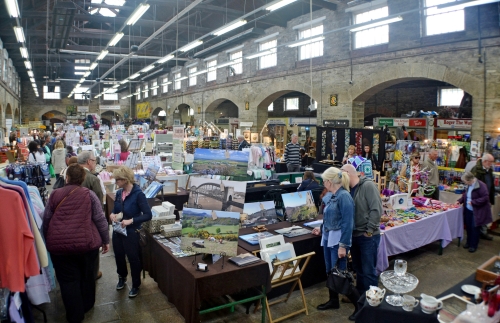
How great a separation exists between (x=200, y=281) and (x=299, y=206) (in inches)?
89.4

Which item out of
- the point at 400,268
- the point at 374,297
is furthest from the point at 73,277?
the point at 400,268

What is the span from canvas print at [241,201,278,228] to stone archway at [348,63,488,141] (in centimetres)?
720

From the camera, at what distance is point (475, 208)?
6125 mm

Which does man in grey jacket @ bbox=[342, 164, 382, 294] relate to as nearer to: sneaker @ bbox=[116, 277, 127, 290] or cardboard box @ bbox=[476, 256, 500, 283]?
cardboard box @ bbox=[476, 256, 500, 283]

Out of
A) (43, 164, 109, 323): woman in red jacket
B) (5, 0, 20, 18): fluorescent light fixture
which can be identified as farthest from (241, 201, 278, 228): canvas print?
(5, 0, 20, 18): fluorescent light fixture

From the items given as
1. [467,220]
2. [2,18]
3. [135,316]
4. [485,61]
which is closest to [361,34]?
[485,61]

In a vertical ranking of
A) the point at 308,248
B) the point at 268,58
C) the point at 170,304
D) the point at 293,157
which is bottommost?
the point at 170,304

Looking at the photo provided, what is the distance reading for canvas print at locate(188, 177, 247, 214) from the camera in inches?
142

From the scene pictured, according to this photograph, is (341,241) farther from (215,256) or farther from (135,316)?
(135,316)

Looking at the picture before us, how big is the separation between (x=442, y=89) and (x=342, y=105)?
6298mm

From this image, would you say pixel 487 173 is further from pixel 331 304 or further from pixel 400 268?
pixel 400 268

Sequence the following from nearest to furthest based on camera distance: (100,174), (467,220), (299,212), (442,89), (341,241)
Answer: (341,241) < (299,212) < (467,220) < (100,174) < (442,89)

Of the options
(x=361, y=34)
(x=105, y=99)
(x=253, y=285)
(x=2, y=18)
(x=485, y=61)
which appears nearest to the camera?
(x=253, y=285)

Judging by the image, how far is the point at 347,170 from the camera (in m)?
4.00
